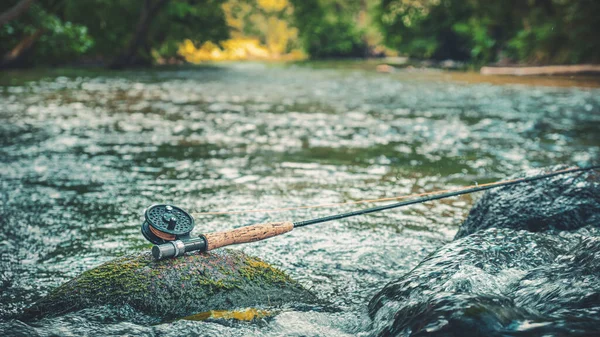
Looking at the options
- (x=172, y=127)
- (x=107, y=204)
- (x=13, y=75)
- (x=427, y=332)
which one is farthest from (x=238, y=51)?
(x=427, y=332)

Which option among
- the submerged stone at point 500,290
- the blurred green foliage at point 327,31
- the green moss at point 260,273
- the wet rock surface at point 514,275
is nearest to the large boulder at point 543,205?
the wet rock surface at point 514,275

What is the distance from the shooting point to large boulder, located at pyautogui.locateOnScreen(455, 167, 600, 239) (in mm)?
4691

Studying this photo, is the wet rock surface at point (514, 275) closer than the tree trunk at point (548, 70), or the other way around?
the wet rock surface at point (514, 275)

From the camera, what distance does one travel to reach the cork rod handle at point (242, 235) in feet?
12.3

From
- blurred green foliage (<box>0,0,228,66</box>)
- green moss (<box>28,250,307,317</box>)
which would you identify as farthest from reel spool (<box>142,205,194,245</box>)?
blurred green foliage (<box>0,0,228,66</box>)

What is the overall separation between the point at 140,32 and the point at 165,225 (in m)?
25.4

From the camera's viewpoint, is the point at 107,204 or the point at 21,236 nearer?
the point at 21,236

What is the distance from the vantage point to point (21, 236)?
5.22 meters

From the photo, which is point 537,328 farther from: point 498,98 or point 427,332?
point 498,98

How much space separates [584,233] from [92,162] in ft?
20.1

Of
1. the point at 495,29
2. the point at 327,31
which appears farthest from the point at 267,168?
the point at 327,31

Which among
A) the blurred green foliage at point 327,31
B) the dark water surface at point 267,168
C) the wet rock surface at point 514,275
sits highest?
the wet rock surface at point 514,275

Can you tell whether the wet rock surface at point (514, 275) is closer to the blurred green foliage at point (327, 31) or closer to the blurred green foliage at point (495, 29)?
the blurred green foliage at point (495, 29)

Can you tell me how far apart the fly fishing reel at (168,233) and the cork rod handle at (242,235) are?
6 cm
